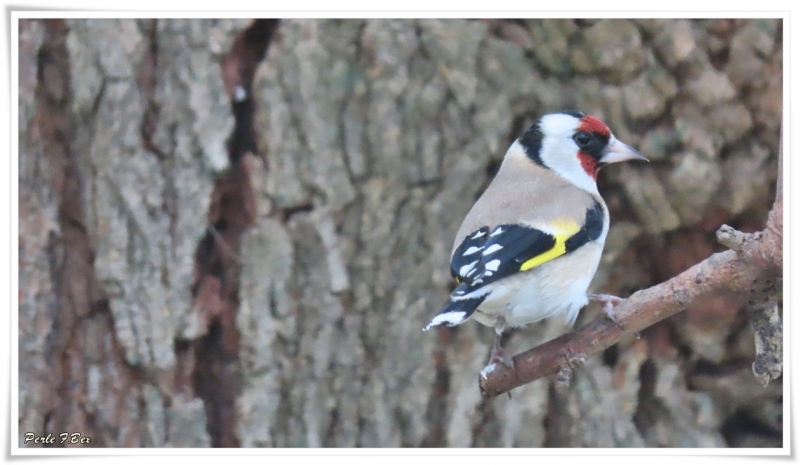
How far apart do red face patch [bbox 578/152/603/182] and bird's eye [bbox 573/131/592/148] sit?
2 cm

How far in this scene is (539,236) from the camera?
147 centimetres

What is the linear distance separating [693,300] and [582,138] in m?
0.49

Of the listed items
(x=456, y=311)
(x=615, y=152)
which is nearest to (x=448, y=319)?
(x=456, y=311)

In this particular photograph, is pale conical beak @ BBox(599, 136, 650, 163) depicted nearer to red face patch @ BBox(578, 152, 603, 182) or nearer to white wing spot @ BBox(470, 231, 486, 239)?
red face patch @ BBox(578, 152, 603, 182)

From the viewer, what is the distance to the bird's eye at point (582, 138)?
166 cm

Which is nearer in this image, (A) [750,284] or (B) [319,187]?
(A) [750,284]

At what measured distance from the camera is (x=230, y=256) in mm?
1936

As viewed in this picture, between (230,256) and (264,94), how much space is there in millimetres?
374

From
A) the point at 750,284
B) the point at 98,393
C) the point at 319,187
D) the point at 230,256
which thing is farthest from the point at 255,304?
the point at 750,284
